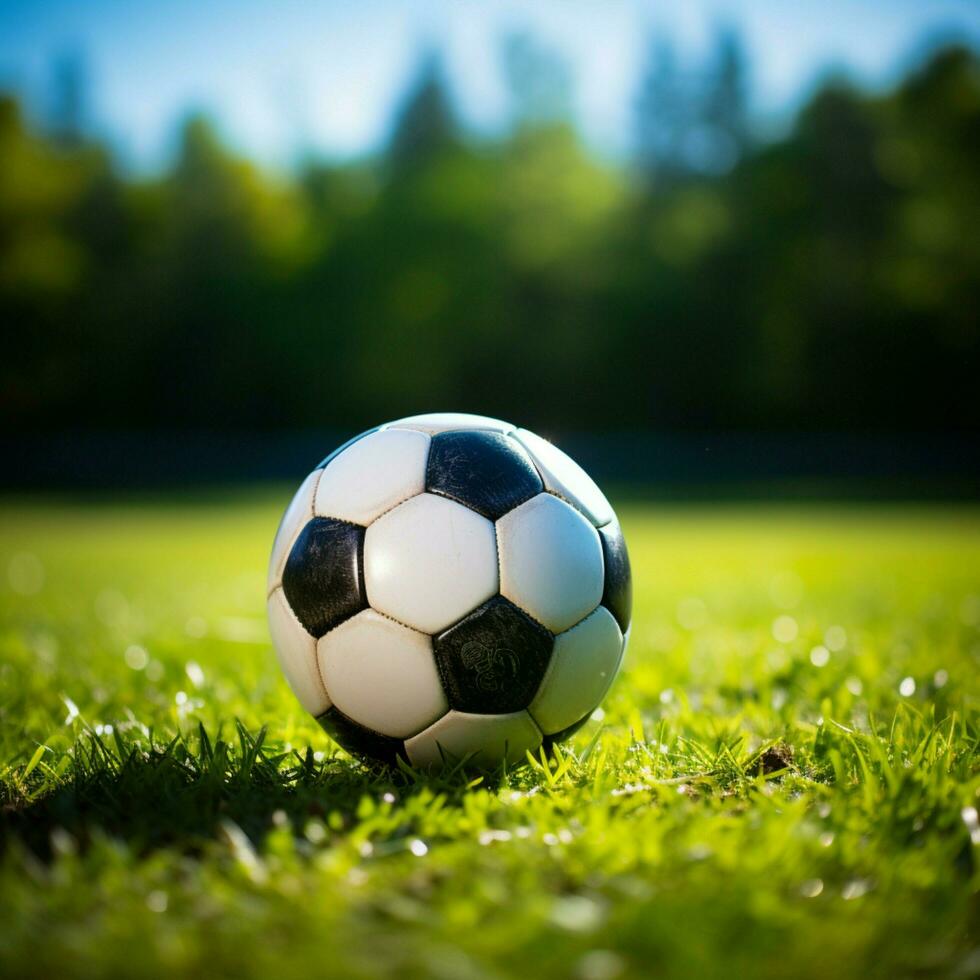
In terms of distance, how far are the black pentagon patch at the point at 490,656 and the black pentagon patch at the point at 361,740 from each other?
0.21 metres

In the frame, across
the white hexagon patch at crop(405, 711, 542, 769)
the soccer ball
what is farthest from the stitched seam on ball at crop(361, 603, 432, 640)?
the white hexagon patch at crop(405, 711, 542, 769)

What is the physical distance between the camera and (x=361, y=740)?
2.34 m

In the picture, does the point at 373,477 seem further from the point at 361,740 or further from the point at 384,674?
the point at 361,740

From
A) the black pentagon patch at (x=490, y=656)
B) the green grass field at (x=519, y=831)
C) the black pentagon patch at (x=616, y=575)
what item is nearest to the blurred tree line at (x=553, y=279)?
the green grass field at (x=519, y=831)

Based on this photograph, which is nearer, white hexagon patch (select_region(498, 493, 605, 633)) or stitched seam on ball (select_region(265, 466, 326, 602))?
white hexagon patch (select_region(498, 493, 605, 633))

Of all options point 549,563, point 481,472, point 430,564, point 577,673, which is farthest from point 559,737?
point 481,472

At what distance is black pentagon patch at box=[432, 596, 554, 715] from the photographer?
2.20 m

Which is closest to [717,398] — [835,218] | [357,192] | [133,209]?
[835,218]

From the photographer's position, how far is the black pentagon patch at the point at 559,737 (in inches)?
93.3

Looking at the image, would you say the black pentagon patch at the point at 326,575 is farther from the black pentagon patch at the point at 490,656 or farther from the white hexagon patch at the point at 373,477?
the black pentagon patch at the point at 490,656

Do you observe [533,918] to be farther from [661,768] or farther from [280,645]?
[280,645]

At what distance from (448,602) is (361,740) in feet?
1.47

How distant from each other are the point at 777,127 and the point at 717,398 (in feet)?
38.4

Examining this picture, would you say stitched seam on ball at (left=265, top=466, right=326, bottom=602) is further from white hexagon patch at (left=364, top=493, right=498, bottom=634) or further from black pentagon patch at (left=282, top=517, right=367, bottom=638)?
white hexagon patch at (left=364, top=493, right=498, bottom=634)
